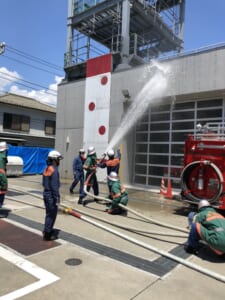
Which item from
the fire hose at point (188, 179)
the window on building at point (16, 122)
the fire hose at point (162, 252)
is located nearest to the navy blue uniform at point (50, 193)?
the fire hose at point (162, 252)

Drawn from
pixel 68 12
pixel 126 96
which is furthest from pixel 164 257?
pixel 68 12

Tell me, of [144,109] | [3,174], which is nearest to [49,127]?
[144,109]

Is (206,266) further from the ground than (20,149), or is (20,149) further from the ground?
(20,149)

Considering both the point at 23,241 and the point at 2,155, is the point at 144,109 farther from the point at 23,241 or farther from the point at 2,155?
the point at 23,241

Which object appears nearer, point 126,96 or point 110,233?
point 110,233

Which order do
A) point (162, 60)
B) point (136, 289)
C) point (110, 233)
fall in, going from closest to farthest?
point (136, 289), point (110, 233), point (162, 60)

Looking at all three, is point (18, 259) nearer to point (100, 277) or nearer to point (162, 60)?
point (100, 277)

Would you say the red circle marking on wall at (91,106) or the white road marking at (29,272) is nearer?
the white road marking at (29,272)

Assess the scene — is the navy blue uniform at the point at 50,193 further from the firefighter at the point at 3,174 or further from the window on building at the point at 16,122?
the window on building at the point at 16,122

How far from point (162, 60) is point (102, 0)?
8.04 meters

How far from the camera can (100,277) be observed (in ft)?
11.6

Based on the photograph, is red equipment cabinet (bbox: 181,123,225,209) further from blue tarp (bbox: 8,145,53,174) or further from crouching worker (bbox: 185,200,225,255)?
blue tarp (bbox: 8,145,53,174)

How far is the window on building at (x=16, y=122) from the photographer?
27891mm

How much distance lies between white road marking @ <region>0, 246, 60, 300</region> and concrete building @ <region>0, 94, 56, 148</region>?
82.2 ft
